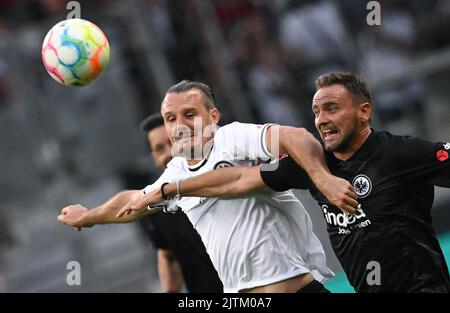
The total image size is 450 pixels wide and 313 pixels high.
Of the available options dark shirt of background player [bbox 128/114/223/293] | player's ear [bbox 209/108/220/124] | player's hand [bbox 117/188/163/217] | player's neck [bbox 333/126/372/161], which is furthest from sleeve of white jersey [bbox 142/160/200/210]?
dark shirt of background player [bbox 128/114/223/293]

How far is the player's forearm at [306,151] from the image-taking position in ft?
15.2

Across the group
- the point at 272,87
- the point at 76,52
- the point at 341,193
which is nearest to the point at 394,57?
the point at 272,87

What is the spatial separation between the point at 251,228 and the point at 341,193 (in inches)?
28.2

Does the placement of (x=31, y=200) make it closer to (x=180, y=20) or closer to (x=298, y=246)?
(x=180, y=20)

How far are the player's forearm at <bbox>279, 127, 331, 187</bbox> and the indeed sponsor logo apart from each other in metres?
0.31

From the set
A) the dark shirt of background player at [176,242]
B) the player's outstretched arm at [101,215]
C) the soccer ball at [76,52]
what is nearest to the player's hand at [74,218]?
the player's outstretched arm at [101,215]

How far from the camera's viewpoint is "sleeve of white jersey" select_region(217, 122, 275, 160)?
4.90 metres

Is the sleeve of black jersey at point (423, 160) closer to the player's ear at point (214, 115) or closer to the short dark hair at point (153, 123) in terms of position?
the player's ear at point (214, 115)

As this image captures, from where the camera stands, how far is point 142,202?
5059 millimetres

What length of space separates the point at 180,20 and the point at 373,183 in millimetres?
6983

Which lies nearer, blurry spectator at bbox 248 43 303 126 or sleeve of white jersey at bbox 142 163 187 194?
sleeve of white jersey at bbox 142 163 187 194

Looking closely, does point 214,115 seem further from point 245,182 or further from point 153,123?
point 153,123

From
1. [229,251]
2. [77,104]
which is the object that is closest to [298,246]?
→ [229,251]

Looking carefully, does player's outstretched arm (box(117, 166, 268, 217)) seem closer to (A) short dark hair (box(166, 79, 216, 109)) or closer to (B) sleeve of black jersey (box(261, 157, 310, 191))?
(B) sleeve of black jersey (box(261, 157, 310, 191))
